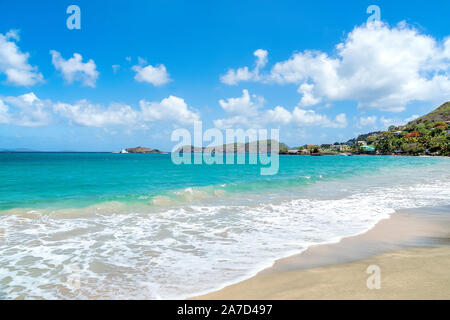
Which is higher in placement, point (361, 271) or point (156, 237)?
point (361, 271)

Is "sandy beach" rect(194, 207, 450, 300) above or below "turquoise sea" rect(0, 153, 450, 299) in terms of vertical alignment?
above

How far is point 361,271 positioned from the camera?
16.0 feet

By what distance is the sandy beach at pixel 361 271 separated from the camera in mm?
3984

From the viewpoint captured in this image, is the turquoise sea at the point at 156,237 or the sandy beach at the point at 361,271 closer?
the sandy beach at the point at 361,271

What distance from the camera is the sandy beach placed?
3984mm

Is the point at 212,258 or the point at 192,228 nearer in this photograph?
the point at 212,258

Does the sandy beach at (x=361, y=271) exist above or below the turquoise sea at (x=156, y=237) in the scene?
above

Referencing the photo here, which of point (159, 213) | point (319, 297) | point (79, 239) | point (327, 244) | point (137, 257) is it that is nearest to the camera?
point (319, 297)

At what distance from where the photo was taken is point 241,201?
1434 centimetres

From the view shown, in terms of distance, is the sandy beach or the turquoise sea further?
the turquoise sea

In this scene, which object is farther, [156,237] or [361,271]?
[156,237]
